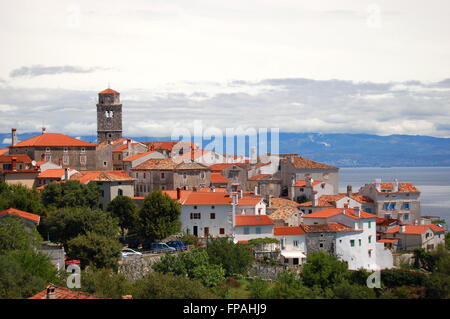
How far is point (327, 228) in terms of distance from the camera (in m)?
57.4

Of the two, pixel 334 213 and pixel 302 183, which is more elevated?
pixel 302 183

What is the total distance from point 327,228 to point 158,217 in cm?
1309

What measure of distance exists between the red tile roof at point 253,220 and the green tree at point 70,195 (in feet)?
38.8

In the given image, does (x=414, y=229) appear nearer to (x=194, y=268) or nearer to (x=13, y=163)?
(x=194, y=268)

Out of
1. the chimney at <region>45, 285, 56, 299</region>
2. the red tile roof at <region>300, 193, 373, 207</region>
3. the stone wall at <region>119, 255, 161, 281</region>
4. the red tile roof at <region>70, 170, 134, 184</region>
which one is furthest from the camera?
the red tile roof at <region>300, 193, 373, 207</region>

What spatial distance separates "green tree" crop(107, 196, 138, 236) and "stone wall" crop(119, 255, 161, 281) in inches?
343

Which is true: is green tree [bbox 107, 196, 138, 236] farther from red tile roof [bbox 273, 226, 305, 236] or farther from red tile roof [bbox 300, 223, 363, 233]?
red tile roof [bbox 300, 223, 363, 233]

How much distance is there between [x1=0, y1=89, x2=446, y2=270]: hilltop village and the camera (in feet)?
188

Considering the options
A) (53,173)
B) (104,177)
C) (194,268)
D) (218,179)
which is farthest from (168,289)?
(218,179)

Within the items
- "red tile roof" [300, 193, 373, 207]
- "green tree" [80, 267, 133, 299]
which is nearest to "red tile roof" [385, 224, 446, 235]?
"red tile roof" [300, 193, 373, 207]

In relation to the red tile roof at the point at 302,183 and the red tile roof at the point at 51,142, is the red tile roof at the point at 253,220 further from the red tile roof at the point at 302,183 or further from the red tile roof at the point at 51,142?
the red tile roof at the point at 51,142

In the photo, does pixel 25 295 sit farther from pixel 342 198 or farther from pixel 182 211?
pixel 342 198

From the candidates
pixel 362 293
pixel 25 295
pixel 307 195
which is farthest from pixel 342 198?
pixel 25 295

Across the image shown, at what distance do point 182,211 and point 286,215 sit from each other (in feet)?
32.1
